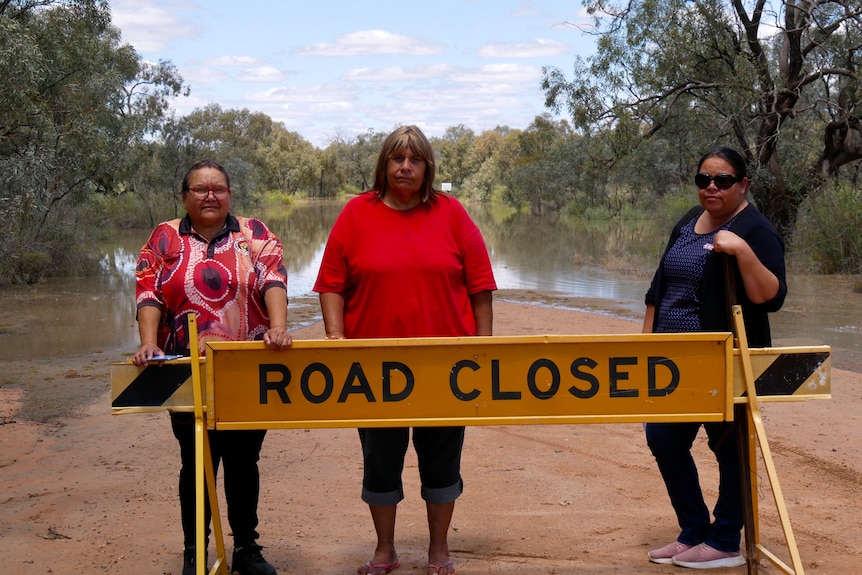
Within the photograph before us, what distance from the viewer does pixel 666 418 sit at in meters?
3.46

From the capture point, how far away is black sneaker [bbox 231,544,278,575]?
3.95 metres

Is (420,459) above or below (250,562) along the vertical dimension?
above

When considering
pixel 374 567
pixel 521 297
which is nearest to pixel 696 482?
pixel 374 567

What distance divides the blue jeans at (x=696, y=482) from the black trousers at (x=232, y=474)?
1.74 metres

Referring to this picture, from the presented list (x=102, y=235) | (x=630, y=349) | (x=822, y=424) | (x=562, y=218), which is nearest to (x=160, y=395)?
(x=630, y=349)

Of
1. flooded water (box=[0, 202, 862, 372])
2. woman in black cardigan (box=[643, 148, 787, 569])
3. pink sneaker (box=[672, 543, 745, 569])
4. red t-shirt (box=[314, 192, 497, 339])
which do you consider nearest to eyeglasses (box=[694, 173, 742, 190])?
woman in black cardigan (box=[643, 148, 787, 569])

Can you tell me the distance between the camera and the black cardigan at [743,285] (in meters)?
3.79

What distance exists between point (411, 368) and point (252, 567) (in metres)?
1.24

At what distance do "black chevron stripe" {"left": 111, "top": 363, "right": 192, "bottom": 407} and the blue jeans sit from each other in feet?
6.63

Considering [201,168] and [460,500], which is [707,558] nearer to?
[460,500]

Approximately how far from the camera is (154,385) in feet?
11.4

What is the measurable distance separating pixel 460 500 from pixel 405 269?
1.91 meters

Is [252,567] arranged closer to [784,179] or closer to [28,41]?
[28,41]

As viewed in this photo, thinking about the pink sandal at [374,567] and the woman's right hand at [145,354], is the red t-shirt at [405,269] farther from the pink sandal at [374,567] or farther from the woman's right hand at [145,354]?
the pink sandal at [374,567]
